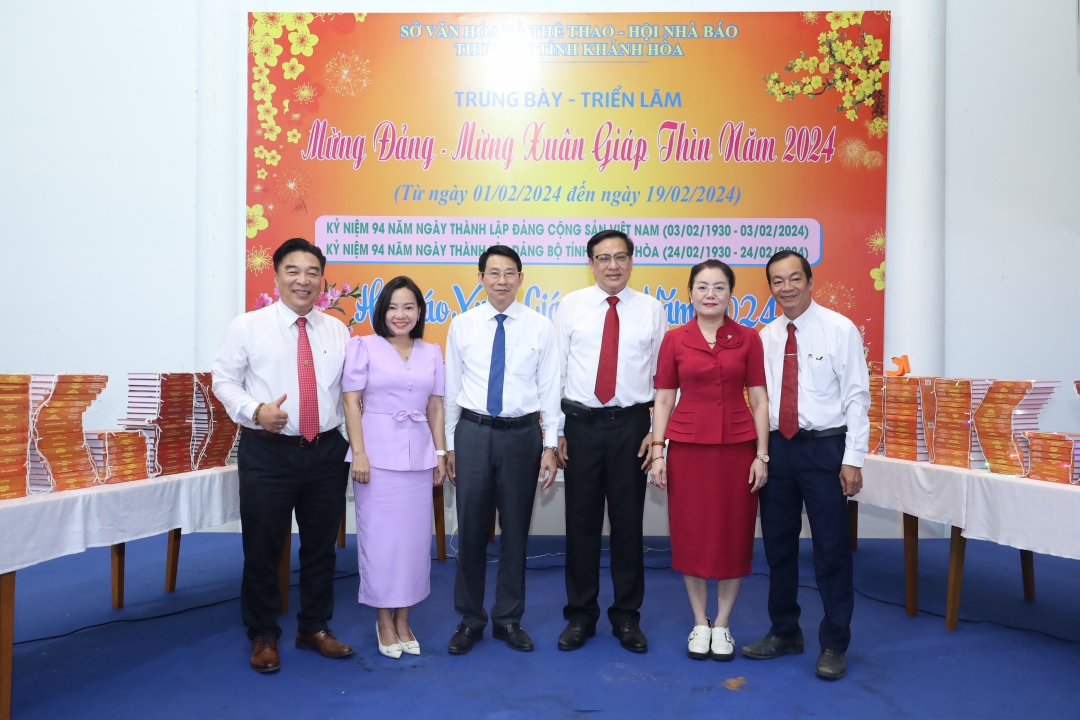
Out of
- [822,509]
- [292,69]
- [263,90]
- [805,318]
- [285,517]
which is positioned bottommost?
[285,517]

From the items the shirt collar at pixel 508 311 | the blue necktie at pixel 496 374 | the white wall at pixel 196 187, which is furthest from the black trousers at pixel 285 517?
the white wall at pixel 196 187

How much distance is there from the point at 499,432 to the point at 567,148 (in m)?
2.61

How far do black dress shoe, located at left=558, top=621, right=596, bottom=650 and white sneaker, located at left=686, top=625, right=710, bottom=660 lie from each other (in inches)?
16.8

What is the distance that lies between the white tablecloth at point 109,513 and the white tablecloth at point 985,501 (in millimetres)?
3206

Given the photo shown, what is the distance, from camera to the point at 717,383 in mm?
2729

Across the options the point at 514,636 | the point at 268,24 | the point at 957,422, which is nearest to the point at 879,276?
the point at 957,422

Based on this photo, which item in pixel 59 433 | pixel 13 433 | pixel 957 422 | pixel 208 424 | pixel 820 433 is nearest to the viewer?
pixel 13 433

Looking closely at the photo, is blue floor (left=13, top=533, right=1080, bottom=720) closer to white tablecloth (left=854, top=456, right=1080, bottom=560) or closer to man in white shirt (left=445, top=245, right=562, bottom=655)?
man in white shirt (left=445, top=245, right=562, bottom=655)

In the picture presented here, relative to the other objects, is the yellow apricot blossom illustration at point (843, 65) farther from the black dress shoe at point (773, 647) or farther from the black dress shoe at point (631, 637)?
the black dress shoe at point (631, 637)

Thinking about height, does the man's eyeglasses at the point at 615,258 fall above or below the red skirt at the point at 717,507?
above

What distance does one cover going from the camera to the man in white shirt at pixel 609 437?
293 centimetres

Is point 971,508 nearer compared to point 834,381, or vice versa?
point 834,381

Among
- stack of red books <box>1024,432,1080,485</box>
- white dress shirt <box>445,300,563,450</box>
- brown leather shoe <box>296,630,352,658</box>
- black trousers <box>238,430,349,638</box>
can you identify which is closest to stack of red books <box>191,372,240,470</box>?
black trousers <box>238,430,349,638</box>

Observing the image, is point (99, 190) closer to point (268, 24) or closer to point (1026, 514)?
point (268, 24)
